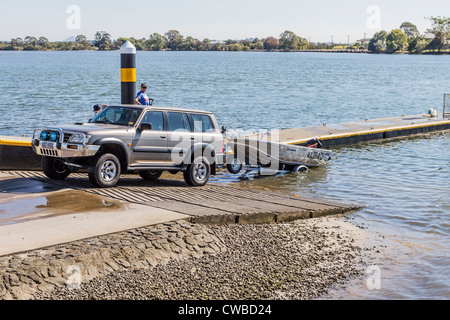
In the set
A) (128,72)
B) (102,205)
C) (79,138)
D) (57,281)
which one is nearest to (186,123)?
(79,138)

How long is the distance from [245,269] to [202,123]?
5.96 m

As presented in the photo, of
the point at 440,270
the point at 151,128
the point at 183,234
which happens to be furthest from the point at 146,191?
the point at 440,270

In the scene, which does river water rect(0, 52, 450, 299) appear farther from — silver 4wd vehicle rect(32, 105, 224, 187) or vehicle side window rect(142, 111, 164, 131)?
vehicle side window rect(142, 111, 164, 131)

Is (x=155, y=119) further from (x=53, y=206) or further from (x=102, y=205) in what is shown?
(x=53, y=206)

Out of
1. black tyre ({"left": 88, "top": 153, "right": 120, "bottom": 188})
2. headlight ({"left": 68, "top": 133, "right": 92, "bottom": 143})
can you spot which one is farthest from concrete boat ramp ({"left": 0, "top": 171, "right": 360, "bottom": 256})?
headlight ({"left": 68, "top": 133, "right": 92, "bottom": 143})

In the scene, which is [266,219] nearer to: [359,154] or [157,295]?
[157,295]

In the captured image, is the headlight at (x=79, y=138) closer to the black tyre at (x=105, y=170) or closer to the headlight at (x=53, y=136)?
the headlight at (x=53, y=136)

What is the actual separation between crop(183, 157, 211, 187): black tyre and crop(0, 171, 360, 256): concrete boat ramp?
26 centimetres

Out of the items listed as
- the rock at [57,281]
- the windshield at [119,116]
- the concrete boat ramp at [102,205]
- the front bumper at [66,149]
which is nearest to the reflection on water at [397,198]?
the concrete boat ramp at [102,205]

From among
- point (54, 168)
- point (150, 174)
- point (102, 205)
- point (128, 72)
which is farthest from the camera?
point (128, 72)

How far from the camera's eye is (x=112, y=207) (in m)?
11.0

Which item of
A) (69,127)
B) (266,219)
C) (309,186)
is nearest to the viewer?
(266,219)

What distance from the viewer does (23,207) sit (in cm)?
1081
